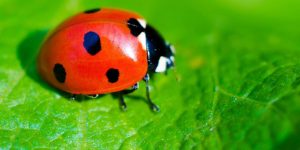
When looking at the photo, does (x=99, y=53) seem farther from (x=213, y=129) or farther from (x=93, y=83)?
(x=213, y=129)

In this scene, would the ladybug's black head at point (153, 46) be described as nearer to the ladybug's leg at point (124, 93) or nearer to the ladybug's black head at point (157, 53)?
the ladybug's black head at point (157, 53)

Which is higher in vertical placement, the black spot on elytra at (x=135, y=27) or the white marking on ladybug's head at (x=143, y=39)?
the black spot on elytra at (x=135, y=27)

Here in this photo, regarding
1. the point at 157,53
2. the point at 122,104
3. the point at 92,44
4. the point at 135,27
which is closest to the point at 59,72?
the point at 92,44

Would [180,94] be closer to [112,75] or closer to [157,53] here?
[157,53]

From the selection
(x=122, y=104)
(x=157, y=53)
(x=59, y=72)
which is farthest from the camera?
(x=157, y=53)

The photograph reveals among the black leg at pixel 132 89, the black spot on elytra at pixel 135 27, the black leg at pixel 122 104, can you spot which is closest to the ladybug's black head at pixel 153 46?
the black spot on elytra at pixel 135 27

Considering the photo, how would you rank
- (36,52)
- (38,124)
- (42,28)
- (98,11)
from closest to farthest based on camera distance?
(38,124) < (98,11) < (36,52) < (42,28)

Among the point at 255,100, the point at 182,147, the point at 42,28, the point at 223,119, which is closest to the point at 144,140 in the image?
the point at 182,147
